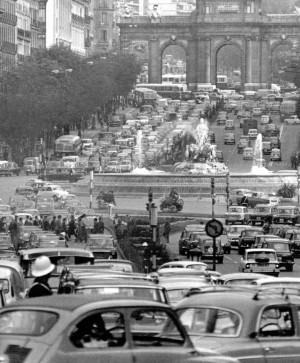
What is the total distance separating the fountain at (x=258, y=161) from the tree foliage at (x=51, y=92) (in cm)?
1412

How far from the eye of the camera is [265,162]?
12338cm

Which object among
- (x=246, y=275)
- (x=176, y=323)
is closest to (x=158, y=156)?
(x=246, y=275)

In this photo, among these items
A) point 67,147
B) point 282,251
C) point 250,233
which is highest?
point 67,147

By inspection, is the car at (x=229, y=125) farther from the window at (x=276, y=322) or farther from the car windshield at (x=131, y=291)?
the window at (x=276, y=322)

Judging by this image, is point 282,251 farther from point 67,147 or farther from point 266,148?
point 266,148

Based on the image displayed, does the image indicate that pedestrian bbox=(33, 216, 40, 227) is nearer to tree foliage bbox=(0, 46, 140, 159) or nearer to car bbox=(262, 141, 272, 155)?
tree foliage bbox=(0, 46, 140, 159)

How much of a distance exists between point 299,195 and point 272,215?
17.1 meters

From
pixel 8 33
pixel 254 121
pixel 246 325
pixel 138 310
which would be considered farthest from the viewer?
pixel 8 33

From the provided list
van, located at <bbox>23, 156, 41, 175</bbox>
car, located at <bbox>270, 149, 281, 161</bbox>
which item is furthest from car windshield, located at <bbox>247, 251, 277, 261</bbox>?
car, located at <bbox>270, 149, 281, 161</bbox>

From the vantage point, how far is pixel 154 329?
1739cm

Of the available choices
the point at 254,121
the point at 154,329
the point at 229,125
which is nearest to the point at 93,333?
the point at 154,329

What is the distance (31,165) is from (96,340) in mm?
100532

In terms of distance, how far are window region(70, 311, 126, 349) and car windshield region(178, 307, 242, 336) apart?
214 centimetres

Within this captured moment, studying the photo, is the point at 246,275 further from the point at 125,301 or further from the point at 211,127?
the point at 211,127
